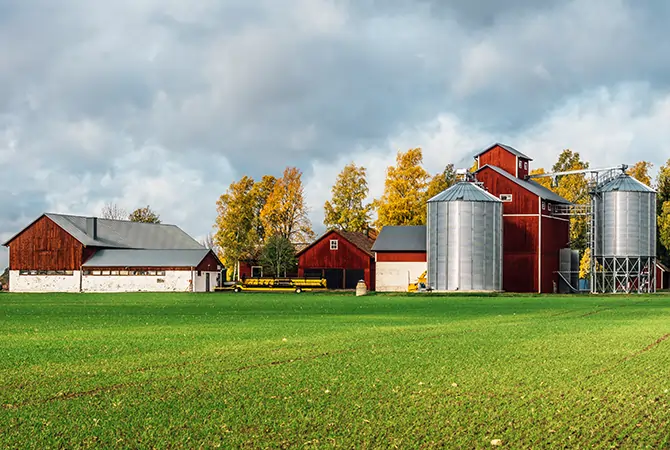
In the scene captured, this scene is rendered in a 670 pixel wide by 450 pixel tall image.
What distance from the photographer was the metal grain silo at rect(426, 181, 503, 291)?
66250 millimetres

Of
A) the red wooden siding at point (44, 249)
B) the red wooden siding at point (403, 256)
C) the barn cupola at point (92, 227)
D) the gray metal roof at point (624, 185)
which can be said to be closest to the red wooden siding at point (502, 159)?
the gray metal roof at point (624, 185)

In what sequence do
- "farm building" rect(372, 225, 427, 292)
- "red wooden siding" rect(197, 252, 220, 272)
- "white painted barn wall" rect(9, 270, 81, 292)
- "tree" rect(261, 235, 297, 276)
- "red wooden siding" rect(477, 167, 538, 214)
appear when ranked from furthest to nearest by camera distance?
"tree" rect(261, 235, 297, 276) < "white painted barn wall" rect(9, 270, 81, 292) < "red wooden siding" rect(197, 252, 220, 272) < "farm building" rect(372, 225, 427, 292) < "red wooden siding" rect(477, 167, 538, 214)

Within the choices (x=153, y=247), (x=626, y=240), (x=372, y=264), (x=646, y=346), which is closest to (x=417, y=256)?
(x=372, y=264)

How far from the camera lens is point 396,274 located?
252ft

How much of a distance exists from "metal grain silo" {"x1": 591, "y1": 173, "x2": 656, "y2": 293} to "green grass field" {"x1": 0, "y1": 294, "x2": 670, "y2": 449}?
49.3m

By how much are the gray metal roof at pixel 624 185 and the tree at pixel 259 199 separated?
37514 mm

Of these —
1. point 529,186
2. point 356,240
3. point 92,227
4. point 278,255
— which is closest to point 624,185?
point 529,186

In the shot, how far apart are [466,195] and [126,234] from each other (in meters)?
39.3

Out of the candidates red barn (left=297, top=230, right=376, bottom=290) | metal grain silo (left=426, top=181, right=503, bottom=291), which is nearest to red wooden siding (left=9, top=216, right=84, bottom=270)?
red barn (left=297, top=230, right=376, bottom=290)

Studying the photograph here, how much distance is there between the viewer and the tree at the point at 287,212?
90875 mm

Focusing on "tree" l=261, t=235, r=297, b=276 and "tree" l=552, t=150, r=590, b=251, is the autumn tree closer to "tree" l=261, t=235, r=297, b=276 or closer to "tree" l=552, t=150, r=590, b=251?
"tree" l=552, t=150, r=590, b=251

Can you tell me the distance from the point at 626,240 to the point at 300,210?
35078 millimetres

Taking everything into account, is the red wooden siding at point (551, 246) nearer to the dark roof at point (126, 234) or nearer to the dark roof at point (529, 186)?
the dark roof at point (529, 186)

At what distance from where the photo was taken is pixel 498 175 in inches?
2844
